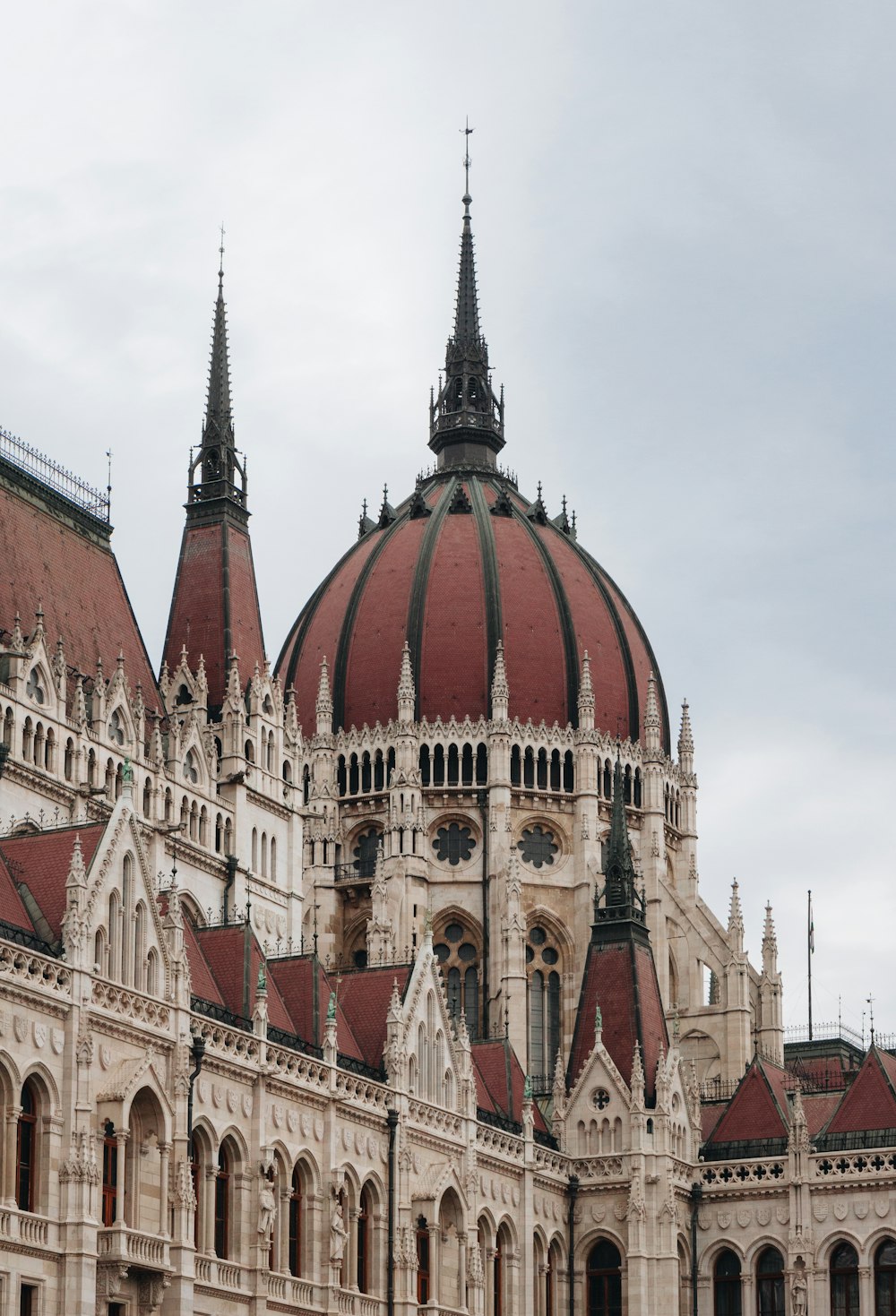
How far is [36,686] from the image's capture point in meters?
65.9

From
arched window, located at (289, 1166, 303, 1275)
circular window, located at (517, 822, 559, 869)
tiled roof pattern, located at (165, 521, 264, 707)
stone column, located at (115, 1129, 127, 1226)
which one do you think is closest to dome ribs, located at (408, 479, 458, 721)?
circular window, located at (517, 822, 559, 869)

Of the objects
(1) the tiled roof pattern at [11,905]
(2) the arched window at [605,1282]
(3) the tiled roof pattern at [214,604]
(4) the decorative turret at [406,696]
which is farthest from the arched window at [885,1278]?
(1) the tiled roof pattern at [11,905]

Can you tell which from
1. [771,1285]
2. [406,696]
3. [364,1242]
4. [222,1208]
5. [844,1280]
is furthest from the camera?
[406,696]

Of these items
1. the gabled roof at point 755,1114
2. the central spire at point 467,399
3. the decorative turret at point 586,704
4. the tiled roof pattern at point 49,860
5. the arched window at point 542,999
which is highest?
the central spire at point 467,399

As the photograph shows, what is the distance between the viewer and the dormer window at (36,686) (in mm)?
65500

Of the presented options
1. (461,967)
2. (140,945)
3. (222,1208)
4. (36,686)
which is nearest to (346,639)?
(461,967)

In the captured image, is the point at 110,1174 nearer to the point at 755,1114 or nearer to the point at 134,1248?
the point at 134,1248

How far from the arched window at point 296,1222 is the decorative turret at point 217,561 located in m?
21.2

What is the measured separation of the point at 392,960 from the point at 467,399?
112ft

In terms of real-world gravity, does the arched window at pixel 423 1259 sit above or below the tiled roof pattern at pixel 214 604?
below

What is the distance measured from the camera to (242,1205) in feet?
189

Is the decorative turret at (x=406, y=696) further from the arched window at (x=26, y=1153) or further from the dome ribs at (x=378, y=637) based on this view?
the arched window at (x=26, y=1153)

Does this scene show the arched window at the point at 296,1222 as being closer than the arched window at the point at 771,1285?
Yes

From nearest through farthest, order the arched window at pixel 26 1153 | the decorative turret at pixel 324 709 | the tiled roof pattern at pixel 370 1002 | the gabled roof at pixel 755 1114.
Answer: the arched window at pixel 26 1153, the tiled roof pattern at pixel 370 1002, the gabled roof at pixel 755 1114, the decorative turret at pixel 324 709
